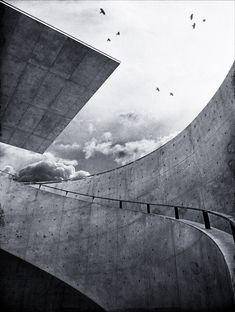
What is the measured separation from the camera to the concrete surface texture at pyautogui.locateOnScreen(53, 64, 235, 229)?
7.61 m

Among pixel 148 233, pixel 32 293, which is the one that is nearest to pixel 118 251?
pixel 148 233

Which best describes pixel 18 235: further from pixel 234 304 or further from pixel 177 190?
pixel 234 304

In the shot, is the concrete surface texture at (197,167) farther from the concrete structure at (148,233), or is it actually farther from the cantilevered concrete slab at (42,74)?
the cantilevered concrete slab at (42,74)

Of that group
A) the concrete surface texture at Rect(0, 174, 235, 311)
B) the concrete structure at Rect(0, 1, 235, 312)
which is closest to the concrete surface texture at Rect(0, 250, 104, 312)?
the concrete structure at Rect(0, 1, 235, 312)

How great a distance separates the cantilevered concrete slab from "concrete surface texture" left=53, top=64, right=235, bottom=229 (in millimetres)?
3575

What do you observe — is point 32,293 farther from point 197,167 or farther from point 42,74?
point 42,74

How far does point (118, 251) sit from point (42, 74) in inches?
248

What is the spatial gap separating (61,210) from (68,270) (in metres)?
2.23

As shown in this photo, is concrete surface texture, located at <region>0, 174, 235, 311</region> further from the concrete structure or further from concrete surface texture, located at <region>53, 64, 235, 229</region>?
concrete surface texture, located at <region>53, 64, 235, 229</region>

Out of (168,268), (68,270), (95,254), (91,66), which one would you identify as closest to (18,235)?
(68,270)

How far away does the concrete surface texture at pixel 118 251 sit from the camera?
16.1ft

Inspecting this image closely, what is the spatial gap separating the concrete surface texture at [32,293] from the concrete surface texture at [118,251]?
207 cm

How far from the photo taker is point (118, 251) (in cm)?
846

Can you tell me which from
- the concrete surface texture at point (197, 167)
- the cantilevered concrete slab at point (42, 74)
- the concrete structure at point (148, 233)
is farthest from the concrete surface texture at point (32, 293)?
the cantilevered concrete slab at point (42, 74)
